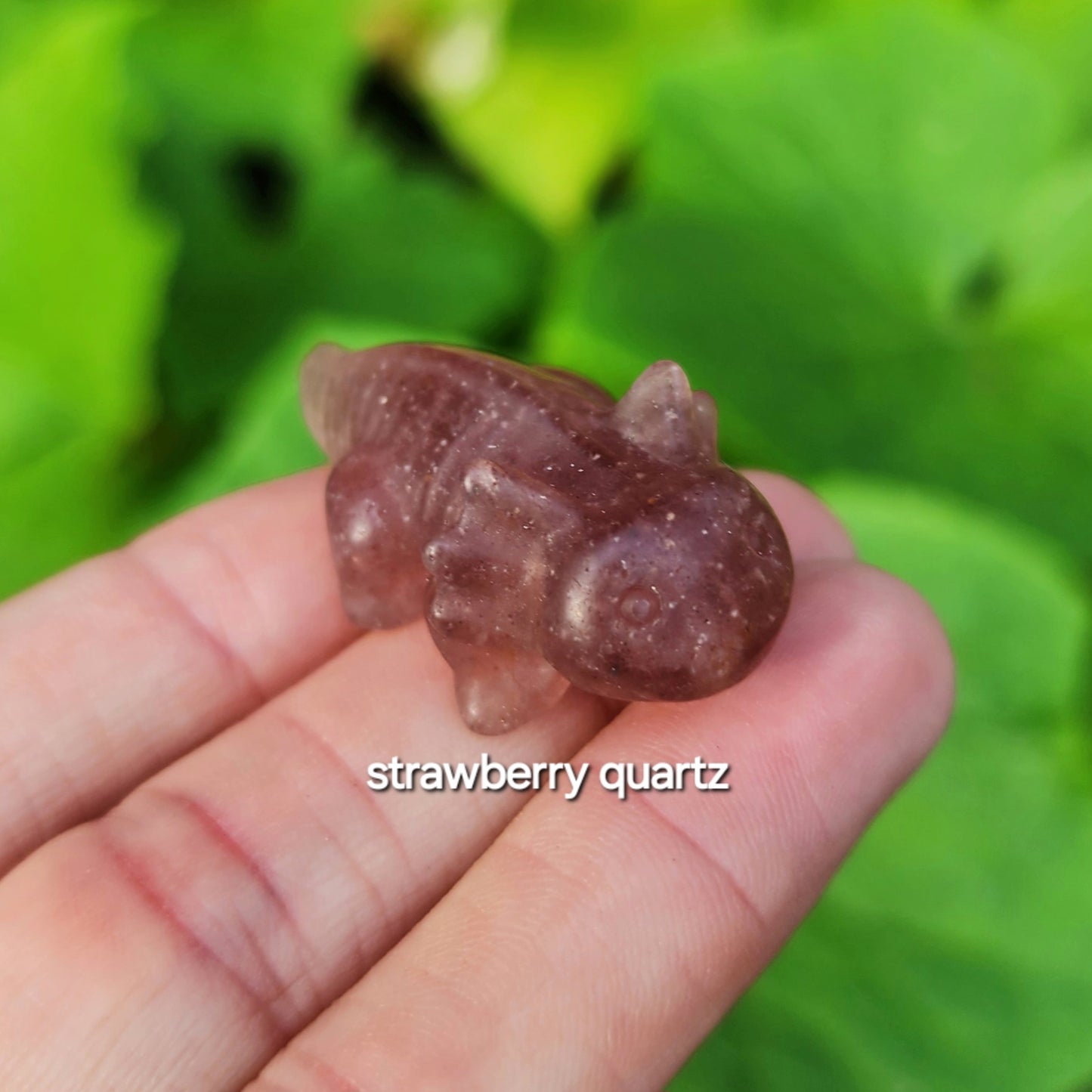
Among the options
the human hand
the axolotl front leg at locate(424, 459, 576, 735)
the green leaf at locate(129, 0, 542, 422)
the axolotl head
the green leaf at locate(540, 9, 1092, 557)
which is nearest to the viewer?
the human hand

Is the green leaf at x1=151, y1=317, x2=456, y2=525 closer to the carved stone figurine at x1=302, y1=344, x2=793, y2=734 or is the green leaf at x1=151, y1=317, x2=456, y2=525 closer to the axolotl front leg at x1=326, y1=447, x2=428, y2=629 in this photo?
the carved stone figurine at x1=302, y1=344, x2=793, y2=734

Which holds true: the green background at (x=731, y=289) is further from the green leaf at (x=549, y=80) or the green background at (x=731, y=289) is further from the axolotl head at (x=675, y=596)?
the axolotl head at (x=675, y=596)

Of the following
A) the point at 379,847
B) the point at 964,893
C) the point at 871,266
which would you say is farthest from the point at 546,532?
the point at 871,266

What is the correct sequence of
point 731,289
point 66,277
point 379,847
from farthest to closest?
point 731,289 → point 66,277 → point 379,847

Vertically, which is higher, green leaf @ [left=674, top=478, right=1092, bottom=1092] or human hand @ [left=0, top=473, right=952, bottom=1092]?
human hand @ [left=0, top=473, right=952, bottom=1092]

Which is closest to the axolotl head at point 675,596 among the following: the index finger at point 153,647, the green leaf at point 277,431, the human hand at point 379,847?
the human hand at point 379,847

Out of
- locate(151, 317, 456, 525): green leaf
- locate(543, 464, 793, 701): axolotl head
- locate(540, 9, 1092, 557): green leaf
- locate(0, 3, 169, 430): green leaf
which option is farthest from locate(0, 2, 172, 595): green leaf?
locate(543, 464, 793, 701): axolotl head

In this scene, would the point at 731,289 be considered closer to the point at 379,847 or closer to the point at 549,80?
the point at 549,80
